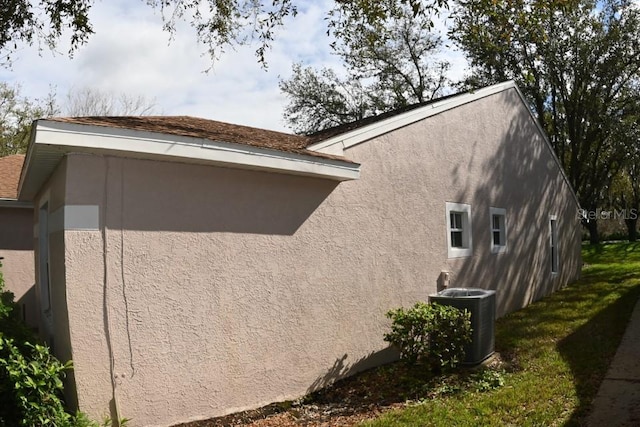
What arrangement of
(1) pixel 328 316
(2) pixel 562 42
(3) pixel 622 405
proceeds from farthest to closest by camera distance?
(2) pixel 562 42, (1) pixel 328 316, (3) pixel 622 405

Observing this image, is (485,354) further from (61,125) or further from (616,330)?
(61,125)

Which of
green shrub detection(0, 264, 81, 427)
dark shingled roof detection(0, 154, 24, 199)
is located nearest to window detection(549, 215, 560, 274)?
dark shingled roof detection(0, 154, 24, 199)

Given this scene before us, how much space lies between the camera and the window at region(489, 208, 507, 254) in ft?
37.4

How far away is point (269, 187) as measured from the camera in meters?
6.34

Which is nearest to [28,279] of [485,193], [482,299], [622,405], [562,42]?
[482,299]

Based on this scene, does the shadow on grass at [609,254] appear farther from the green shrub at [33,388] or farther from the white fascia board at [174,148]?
the green shrub at [33,388]

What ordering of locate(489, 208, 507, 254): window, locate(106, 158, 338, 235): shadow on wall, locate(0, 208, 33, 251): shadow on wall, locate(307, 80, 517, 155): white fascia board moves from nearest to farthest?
locate(106, 158, 338, 235): shadow on wall < locate(307, 80, 517, 155): white fascia board < locate(0, 208, 33, 251): shadow on wall < locate(489, 208, 507, 254): window

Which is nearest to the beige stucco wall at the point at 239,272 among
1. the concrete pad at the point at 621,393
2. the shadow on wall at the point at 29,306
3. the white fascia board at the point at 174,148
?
the white fascia board at the point at 174,148

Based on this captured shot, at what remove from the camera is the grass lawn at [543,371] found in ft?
18.2

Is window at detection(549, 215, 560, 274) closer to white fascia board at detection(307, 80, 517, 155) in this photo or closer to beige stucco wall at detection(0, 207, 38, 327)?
white fascia board at detection(307, 80, 517, 155)

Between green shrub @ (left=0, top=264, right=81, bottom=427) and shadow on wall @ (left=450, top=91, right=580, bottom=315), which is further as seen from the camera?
shadow on wall @ (left=450, top=91, right=580, bottom=315)

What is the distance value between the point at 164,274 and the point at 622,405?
512 centimetres

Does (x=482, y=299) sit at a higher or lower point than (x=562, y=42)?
lower

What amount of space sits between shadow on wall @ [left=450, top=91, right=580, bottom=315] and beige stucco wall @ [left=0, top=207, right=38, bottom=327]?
829cm
